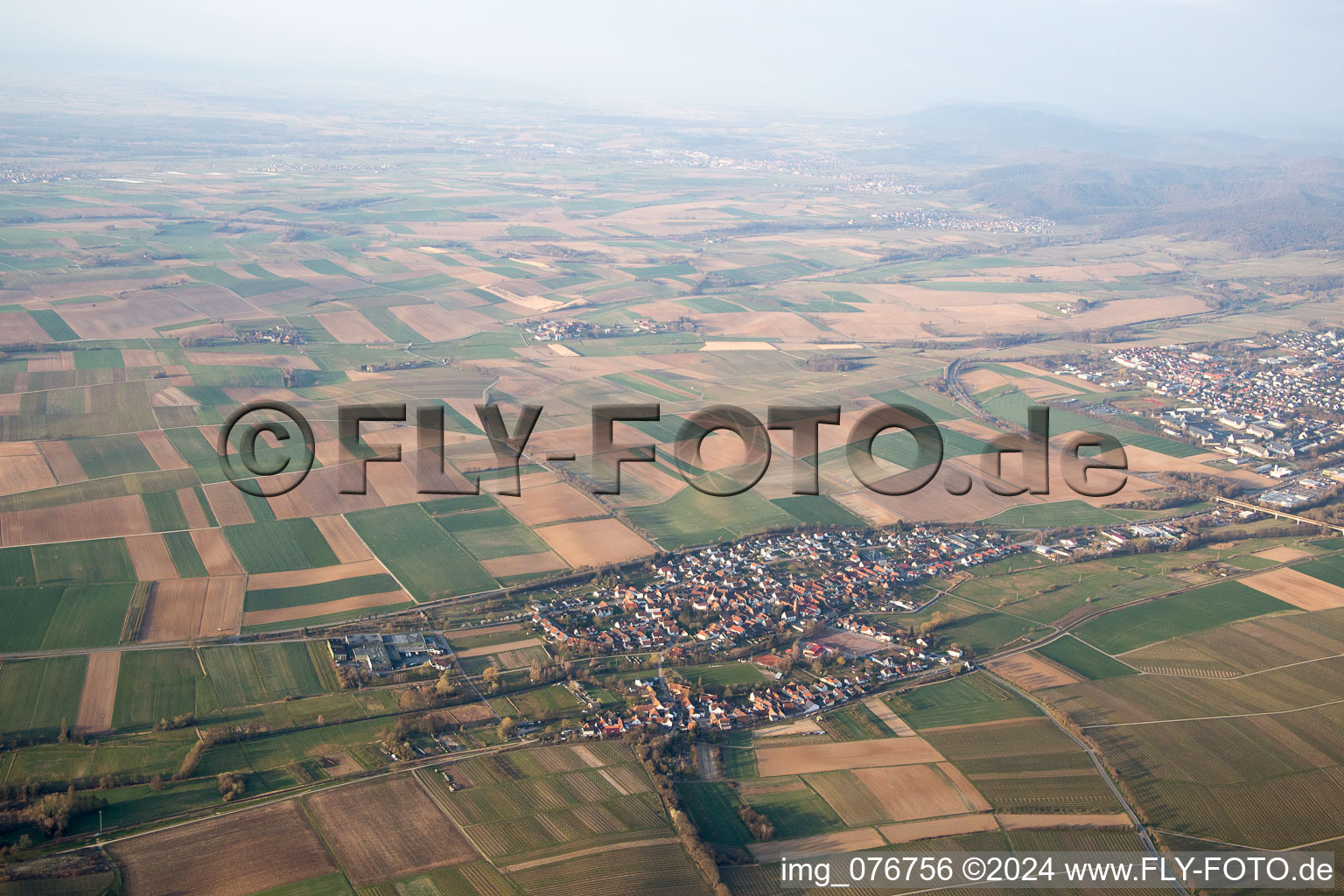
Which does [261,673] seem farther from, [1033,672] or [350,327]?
[350,327]

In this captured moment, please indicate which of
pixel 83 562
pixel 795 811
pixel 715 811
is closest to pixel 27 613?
pixel 83 562

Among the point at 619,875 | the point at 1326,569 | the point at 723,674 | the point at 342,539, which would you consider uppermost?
the point at 342,539

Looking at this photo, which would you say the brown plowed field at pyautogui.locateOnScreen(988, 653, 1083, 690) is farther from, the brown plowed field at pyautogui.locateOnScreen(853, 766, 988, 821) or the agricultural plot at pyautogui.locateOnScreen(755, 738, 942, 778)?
the brown plowed field at pyautogui.locateOnScreen(853, 766, 988, 821)

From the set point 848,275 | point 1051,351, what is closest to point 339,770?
point 1051,351

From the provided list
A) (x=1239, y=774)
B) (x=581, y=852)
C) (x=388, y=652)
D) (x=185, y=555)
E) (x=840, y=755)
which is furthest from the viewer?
(x=185, y=555)

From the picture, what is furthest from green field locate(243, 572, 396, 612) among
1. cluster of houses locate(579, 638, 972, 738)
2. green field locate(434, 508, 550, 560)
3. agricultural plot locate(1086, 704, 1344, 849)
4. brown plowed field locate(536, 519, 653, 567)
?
agricultural plot locate(1086, 704, 1344, 849)

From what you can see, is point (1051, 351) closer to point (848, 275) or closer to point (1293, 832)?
point (848, 275)

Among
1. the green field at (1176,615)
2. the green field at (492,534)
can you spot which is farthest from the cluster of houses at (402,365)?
the green field at (1176,615)

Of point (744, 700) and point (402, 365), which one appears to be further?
point (402, 365)
